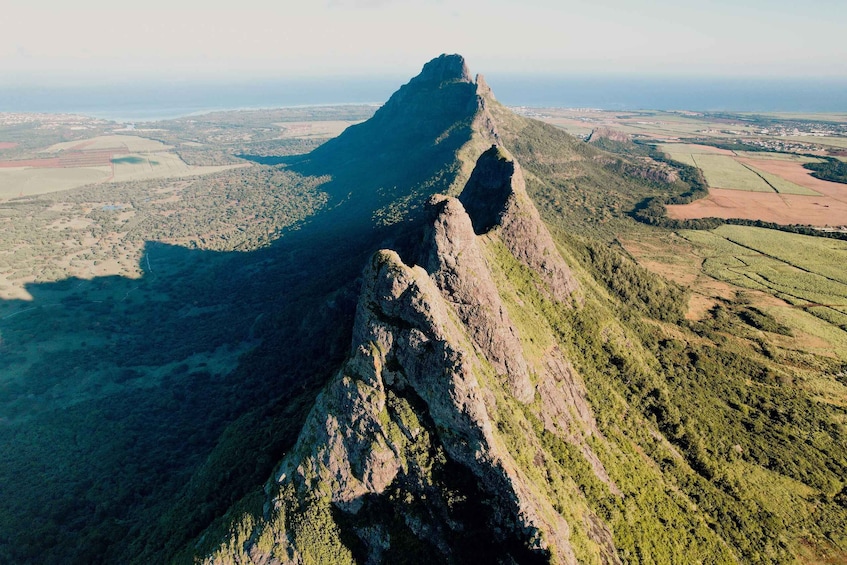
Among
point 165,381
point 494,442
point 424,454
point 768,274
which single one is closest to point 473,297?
point 494,442

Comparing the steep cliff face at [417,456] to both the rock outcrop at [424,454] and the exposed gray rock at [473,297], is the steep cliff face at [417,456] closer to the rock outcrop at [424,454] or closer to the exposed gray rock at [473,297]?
the rock outcrop at [424,454]

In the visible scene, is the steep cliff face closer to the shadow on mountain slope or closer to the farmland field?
the shadow on mountain slope

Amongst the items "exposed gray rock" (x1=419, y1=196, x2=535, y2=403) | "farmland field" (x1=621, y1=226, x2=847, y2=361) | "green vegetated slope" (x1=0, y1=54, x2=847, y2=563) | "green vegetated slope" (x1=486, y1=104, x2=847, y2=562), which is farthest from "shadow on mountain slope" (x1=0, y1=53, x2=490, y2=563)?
"farmland field" (x1=621, y1=226, x2=847, y2=361)

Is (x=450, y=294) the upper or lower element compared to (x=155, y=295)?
upper

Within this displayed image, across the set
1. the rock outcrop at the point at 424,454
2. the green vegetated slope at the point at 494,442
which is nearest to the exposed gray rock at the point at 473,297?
the rock outcrop at the point at 424,454

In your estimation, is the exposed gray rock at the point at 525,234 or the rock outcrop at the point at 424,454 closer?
the rock outcrop at the point at 424,454

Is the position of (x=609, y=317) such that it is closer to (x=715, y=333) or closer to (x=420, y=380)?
(x=715, y=333)

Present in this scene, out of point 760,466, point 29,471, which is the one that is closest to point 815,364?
point 760,466
